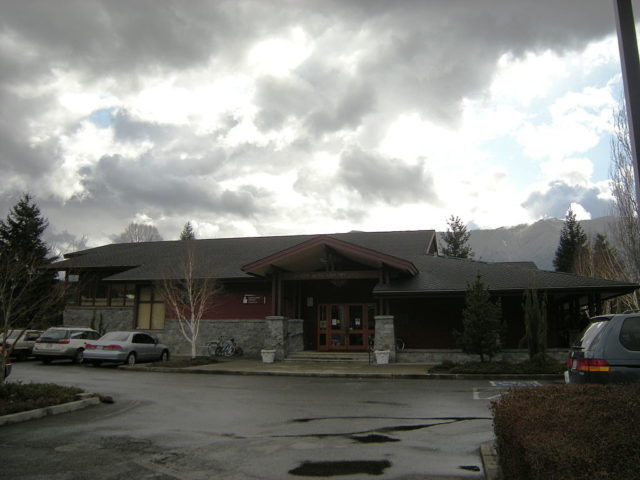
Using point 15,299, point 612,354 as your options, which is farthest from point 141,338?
point 612,354

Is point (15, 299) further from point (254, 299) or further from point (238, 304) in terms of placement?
point (238, 304)

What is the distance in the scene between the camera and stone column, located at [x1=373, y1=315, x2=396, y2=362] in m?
21.2

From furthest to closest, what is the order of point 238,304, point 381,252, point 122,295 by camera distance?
1. point 122,295
2. point 238,304
3. point 381,252

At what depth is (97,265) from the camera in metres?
30.4

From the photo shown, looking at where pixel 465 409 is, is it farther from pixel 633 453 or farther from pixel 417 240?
pixel 417 240

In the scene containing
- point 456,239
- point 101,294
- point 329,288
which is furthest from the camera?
point 456,239

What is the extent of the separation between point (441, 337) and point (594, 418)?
19.4 meters

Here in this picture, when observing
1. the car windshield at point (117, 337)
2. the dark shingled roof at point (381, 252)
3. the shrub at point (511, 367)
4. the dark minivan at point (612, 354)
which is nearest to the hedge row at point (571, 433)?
the dark minivan at point (612, 354)

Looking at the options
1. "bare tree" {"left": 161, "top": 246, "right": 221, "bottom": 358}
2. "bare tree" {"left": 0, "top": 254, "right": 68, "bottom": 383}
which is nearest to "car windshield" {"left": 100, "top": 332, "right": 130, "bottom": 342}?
"bare tree" {"left": 0, "top": 254, "right": 68, "bottom": 383}

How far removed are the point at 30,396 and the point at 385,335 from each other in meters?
13.6

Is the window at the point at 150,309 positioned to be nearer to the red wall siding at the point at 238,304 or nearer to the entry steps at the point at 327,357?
the red wall siding at the point at 238,304

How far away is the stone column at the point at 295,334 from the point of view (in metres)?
24.1

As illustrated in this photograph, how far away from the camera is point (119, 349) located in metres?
20.8

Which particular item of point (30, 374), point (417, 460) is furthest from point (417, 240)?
point (417, 460)
